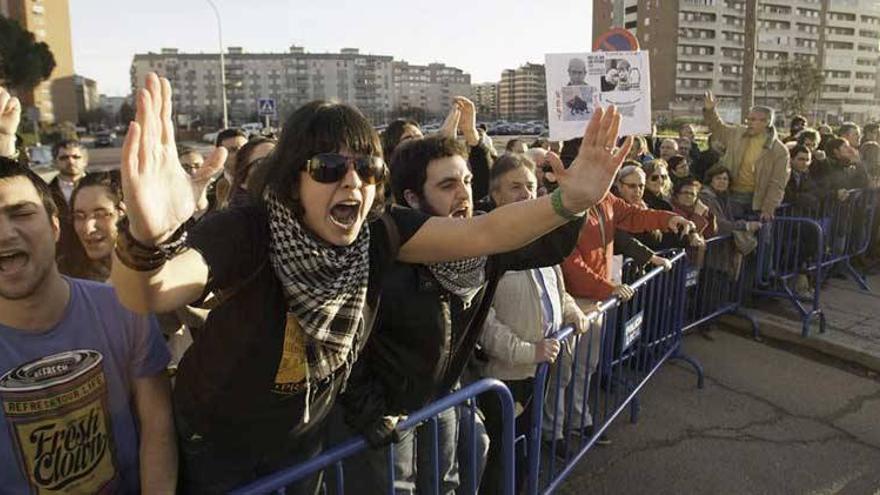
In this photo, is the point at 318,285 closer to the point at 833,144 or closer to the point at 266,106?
the point at 833,144

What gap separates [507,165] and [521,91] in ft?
541

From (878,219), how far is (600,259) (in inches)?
242

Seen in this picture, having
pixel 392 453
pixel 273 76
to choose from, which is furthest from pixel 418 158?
pixel 273 76

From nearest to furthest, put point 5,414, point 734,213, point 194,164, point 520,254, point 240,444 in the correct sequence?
point 5,414
point 240,444
point 520,254
point 194,164
point 734,213

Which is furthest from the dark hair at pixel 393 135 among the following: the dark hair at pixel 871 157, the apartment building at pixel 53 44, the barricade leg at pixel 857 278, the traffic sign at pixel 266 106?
the apartment building at pixel 53 44

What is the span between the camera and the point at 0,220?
1637 millimetres

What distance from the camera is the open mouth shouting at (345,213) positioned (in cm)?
170

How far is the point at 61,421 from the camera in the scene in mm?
1557

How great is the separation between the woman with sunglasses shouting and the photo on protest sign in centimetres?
382

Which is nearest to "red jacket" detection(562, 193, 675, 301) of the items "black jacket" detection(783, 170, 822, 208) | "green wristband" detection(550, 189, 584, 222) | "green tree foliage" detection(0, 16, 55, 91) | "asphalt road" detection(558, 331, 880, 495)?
"asphalt road" detection(558, 331, 880, 495)

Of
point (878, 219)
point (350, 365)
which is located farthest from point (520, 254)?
point (878, 219)

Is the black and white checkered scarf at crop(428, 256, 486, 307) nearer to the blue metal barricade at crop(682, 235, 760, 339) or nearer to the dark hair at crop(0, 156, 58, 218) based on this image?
the dark hair at crop(0, 156, 58, 218)

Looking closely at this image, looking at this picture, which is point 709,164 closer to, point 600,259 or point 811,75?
point 600,259

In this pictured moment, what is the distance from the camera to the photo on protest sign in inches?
215
